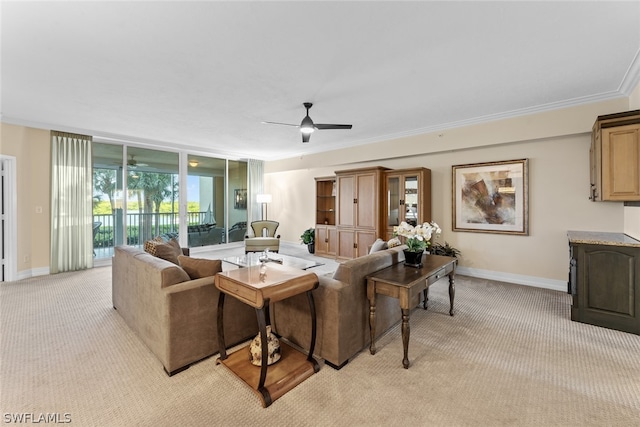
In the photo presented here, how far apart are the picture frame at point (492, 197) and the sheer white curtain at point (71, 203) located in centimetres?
672

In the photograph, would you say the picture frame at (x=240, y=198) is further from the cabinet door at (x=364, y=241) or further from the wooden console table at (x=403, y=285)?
the wooden console table at (x=403, y=285)

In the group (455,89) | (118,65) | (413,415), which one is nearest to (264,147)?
(118,65)

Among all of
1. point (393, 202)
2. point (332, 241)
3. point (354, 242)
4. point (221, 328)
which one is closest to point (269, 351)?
point (221, 328)

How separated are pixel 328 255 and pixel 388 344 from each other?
12.9ft

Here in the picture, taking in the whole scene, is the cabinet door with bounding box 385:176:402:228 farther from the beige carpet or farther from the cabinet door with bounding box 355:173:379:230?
the beige carpet

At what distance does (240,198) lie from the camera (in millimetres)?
7883

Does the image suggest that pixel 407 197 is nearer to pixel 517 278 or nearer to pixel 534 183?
pixel 534 183

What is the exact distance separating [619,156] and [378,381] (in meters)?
3.40

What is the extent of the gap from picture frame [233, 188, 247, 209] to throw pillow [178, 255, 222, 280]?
18.0 ft

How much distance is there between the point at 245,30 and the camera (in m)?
2.22

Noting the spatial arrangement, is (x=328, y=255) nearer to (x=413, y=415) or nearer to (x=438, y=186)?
(x=438, y=186)

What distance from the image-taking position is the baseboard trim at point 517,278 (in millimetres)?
4102

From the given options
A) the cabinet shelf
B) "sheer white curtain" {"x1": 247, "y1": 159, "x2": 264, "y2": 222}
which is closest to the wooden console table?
the cabinet shelf

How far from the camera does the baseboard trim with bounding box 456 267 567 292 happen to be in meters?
4.10
